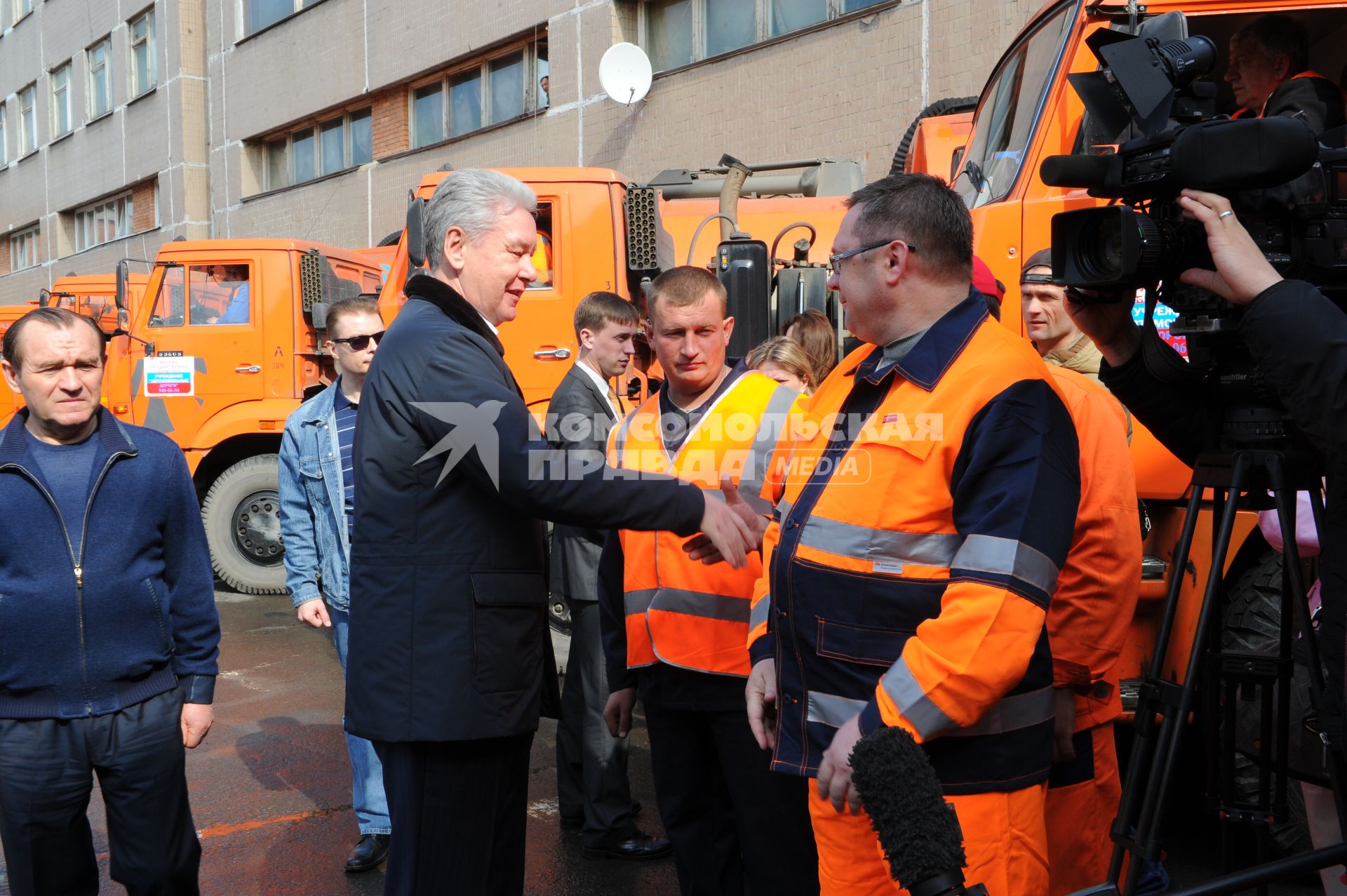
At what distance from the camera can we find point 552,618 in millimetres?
6340

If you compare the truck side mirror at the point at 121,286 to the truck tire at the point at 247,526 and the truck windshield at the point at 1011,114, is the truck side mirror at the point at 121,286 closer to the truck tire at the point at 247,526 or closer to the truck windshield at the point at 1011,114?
the truck tire at the point at 247,526

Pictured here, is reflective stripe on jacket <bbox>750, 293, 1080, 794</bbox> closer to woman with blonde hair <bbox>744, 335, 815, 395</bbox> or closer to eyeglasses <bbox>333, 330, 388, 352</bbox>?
woman with blonde hair <bbox>744, 335, 815, 395</bbox>

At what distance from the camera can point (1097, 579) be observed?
2553mm

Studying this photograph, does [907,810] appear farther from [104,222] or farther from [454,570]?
[104,222]

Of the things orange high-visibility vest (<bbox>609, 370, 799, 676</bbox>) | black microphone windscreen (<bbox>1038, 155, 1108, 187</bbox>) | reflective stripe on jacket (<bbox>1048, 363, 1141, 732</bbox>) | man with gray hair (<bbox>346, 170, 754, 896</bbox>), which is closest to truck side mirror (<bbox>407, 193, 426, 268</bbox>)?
orange high-visibility vest (<bbox>609, 370, 799, 676</bbox>)

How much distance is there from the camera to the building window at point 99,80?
24859 millimetres

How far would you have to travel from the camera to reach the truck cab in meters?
9.30

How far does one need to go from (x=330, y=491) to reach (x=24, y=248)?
30.3 metres

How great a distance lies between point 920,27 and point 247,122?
46.5 ft

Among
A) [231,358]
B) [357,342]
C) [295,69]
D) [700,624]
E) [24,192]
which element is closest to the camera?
[700,624]

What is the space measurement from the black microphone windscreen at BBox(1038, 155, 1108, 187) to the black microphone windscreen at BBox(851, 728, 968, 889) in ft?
3.99

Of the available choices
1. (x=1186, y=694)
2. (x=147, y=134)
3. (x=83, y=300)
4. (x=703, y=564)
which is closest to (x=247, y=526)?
(x=83, y=300)

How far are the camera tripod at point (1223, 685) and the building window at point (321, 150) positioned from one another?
17030mm

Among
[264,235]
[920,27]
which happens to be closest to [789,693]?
[920,27]
